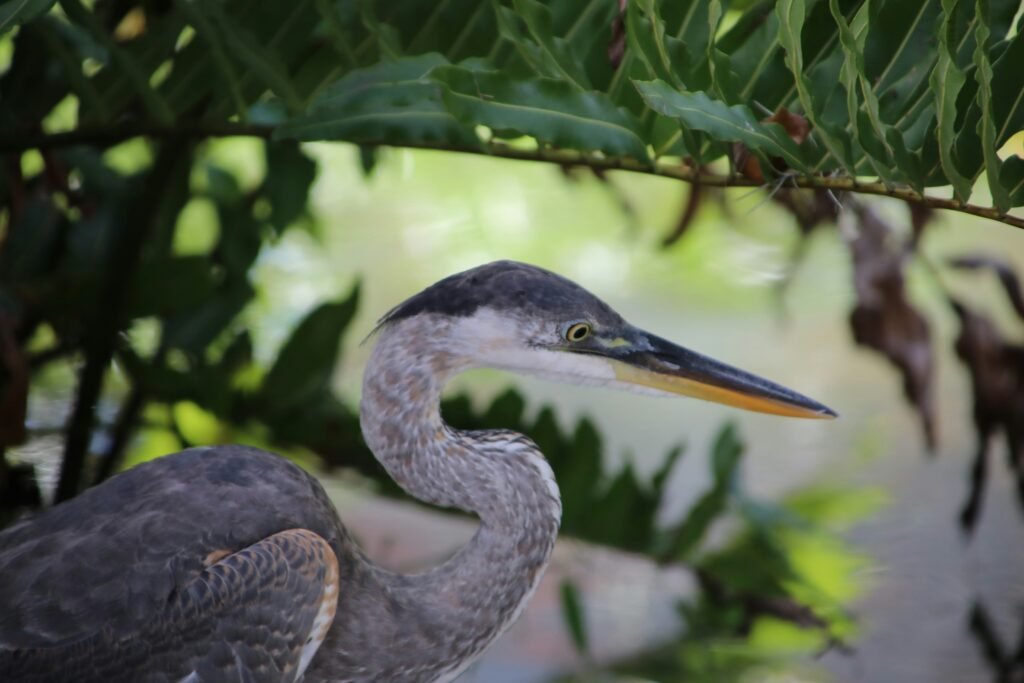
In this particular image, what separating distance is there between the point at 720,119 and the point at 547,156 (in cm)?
37

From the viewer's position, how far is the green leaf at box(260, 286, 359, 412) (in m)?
2.45

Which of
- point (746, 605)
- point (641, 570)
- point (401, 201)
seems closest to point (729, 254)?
point (401, 201)

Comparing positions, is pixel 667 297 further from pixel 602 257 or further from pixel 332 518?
pixel 332 518

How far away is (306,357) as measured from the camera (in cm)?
245

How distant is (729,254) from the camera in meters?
4.84

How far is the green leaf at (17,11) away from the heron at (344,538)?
54 centimetres

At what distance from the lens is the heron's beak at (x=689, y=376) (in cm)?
168

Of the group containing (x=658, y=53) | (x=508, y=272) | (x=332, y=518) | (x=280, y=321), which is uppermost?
(x=658, y=53)

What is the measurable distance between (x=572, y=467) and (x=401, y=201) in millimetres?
2778

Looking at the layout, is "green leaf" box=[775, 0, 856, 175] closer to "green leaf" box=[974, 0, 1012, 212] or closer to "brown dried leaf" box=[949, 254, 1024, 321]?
"green leaf" box=[974, 0, 1012, 212]

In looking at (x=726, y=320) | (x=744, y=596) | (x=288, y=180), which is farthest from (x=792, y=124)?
(x=726, y=320)

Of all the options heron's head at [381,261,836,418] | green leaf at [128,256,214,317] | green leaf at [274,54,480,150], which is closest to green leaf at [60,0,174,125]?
green leaf at [274,54,480,150]

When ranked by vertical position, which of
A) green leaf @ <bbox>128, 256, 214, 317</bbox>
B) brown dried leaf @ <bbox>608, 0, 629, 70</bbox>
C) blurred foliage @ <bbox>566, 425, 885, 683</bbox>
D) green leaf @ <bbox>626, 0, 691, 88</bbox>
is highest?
green leaf @ <bbox>626, 0, 691, 88</bbox>

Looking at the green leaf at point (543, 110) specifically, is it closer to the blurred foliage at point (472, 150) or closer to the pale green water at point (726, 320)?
the blurred foliage at point (472, 150)
